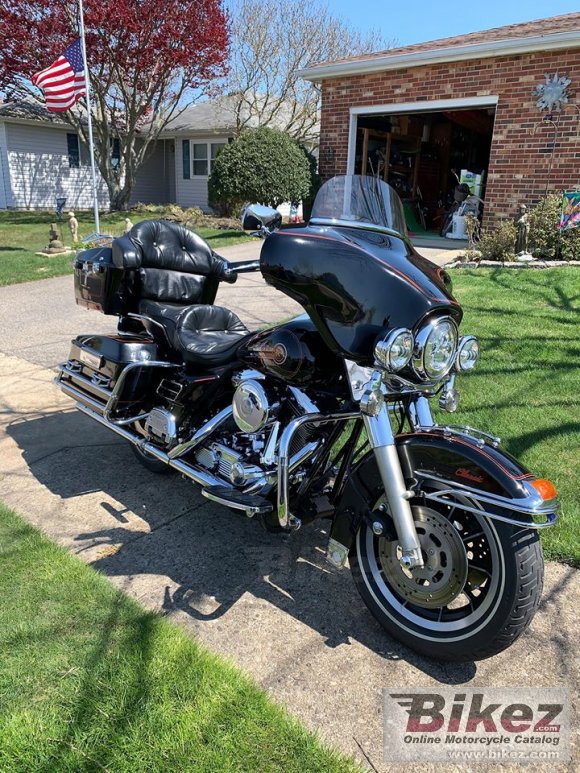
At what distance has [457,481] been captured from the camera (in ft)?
7.22

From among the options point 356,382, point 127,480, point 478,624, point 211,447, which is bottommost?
point 127,480

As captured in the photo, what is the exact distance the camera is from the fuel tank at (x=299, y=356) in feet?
8.41

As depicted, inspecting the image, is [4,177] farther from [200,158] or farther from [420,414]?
[420,414]

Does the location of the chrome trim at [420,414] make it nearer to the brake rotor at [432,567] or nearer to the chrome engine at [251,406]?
the brake rotor at [432,567]

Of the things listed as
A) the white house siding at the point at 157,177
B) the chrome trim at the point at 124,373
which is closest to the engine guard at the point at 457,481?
the chrome trim at the point at 124,373

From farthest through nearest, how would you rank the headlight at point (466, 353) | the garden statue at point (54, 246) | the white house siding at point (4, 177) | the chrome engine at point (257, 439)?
the white house siding at point (4, 177), the garden statue at point (54, 246), the chrome engine at point (257, 439), the headlight at point (466, 353)

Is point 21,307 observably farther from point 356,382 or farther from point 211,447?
point 356,382

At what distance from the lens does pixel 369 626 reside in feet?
8.46

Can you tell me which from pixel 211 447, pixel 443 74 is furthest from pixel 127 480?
pixel 443 74

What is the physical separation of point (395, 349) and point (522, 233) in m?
8.65

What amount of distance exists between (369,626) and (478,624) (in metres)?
0.53

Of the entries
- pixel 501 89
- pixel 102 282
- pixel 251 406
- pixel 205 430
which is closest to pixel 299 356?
pixel 251 406

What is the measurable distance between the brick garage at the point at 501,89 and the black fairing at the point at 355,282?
9585 mm

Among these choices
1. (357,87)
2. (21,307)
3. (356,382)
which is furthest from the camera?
(357,87)
